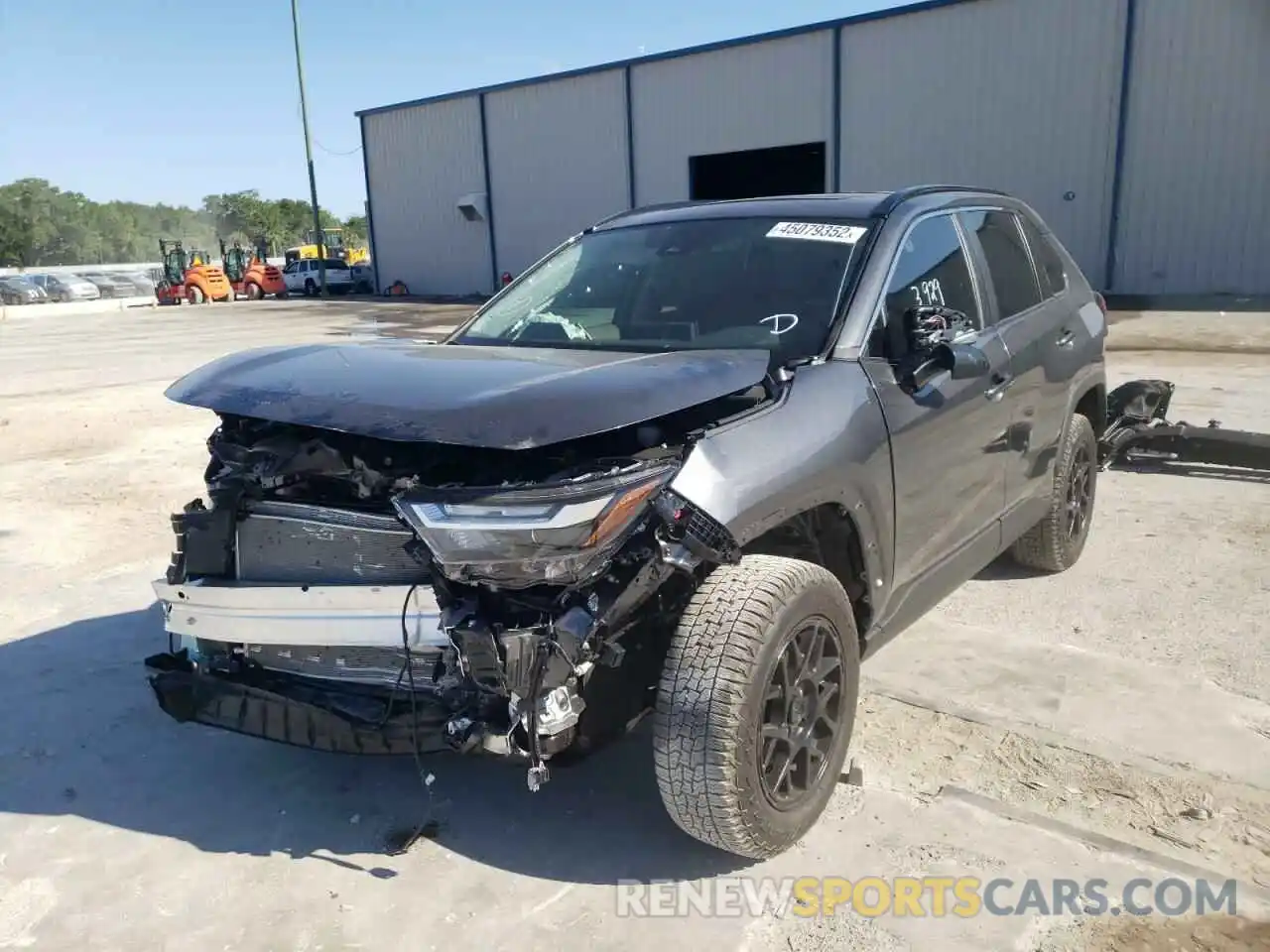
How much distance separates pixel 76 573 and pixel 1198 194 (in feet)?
69.5

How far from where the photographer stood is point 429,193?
34.6 meters

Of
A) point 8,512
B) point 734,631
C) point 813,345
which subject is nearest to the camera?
point 734,631

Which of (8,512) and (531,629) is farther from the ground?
(531,629)

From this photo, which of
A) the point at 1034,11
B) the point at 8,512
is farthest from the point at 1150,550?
the point at 1034,11

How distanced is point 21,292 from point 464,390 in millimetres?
45458

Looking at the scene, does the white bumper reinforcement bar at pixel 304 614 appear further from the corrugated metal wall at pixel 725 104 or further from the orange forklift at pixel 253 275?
the orange forklift at pixel 253 275

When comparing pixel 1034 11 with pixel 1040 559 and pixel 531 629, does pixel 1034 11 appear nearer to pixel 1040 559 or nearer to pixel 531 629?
pixel 1040 559

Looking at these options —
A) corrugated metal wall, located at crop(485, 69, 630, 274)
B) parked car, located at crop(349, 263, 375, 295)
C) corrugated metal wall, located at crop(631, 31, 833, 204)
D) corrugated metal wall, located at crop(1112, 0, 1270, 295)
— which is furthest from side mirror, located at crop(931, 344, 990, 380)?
parked car, located at crop(349, 263, 375, 295)

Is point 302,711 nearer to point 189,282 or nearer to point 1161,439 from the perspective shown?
point 1161,439

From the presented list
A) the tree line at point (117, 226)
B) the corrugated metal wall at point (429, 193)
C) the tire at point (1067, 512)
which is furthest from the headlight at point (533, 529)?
the tree line at point (117, 226)

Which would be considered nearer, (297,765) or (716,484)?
(716,484)

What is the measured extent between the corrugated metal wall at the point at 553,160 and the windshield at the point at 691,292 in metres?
25.2

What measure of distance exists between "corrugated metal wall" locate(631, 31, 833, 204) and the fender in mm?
21393

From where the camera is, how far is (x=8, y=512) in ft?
22.8
